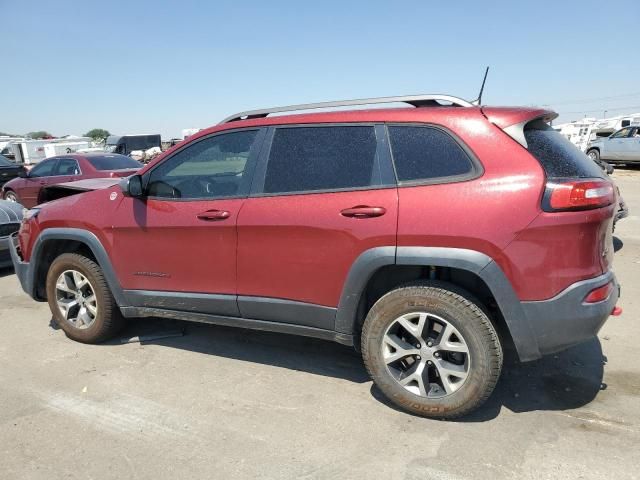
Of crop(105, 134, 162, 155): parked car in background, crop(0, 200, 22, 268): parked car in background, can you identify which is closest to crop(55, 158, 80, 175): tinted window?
crop(0, 200, 22, 268): parked car in background

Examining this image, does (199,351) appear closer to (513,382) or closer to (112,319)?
(112,319)

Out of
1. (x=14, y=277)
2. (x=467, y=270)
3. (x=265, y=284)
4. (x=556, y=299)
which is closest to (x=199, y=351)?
(x=265, y=284)

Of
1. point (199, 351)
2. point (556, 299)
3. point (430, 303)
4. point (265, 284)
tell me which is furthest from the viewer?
point (199, 351)

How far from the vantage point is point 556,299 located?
2.79m

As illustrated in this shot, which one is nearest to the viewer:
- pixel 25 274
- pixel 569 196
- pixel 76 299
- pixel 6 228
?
pixel 569 196

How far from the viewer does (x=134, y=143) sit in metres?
39.6

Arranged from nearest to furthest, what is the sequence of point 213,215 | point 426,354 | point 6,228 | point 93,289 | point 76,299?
1. point 426,354
2. point 213,215
3. point 93,289
4. point 76,299
5. point 6,228

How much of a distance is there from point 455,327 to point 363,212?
2.78 feet

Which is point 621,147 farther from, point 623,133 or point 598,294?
point 598,294

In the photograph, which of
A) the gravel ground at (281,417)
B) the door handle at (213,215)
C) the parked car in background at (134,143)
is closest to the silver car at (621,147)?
the gravel ground at (281,417)

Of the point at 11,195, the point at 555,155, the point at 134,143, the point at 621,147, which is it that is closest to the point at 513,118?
the point at 555,155

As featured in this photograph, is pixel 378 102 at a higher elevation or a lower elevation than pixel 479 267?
higher

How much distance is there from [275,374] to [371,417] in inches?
35.3

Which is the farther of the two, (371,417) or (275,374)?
(275,374)
